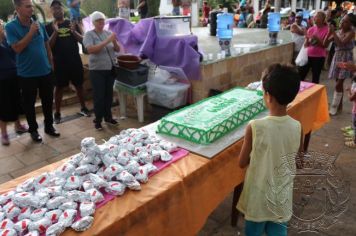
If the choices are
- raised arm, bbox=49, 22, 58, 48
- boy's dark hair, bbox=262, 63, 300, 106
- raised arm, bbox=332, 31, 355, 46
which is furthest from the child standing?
raised arm, bbox=49, 22, 58, 48

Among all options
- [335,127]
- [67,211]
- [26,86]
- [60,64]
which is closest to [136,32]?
[60,64]

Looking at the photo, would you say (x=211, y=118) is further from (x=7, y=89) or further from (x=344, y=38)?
(x=344, y=38)

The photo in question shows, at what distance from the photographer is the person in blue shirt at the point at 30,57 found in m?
3.49

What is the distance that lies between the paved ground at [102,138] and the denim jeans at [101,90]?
275 millimetres

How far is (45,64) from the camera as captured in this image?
382 cm

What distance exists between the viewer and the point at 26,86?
3.80 meters

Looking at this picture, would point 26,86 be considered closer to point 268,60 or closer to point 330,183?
point 330,183

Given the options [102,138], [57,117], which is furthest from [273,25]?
[57,117]

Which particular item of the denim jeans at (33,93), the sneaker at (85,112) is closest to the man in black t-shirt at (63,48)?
the sneaker at (85,112)

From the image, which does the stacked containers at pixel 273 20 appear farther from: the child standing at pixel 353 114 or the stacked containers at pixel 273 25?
the child standing at pixel 353 114

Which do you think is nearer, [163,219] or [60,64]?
[163,219]

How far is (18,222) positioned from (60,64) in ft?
12.0

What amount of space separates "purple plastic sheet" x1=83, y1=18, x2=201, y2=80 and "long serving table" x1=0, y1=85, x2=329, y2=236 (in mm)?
2666

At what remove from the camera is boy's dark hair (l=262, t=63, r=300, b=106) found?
5.12 feet
